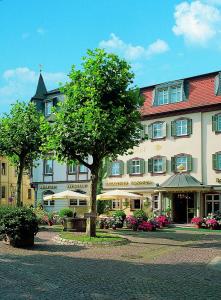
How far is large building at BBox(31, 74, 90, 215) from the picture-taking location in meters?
42.8

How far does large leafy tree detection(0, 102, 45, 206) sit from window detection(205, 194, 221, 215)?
47.6ft

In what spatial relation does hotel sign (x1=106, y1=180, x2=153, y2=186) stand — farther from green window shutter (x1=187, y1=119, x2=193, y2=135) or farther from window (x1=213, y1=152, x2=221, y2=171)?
window (x1=213, y1=152, x2=221, y2=171)

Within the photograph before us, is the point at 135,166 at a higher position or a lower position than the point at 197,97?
lower

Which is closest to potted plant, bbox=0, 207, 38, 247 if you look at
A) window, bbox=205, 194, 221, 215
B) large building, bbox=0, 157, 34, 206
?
window, bbox=205, 194, 221, 215

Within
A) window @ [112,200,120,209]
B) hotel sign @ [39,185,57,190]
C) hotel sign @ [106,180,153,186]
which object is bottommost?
window @ [112,200,120,209]

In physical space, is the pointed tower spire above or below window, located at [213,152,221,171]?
above

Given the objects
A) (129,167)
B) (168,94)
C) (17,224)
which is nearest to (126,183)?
(129,167)

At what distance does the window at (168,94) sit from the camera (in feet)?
120

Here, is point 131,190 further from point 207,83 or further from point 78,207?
point 207,83

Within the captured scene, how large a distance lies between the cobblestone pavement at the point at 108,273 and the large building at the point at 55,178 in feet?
83.8

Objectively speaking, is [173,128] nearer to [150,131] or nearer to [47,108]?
[150,131]

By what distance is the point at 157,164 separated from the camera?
121 ft

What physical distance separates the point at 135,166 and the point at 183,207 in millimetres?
5561

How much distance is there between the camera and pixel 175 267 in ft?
40.9
